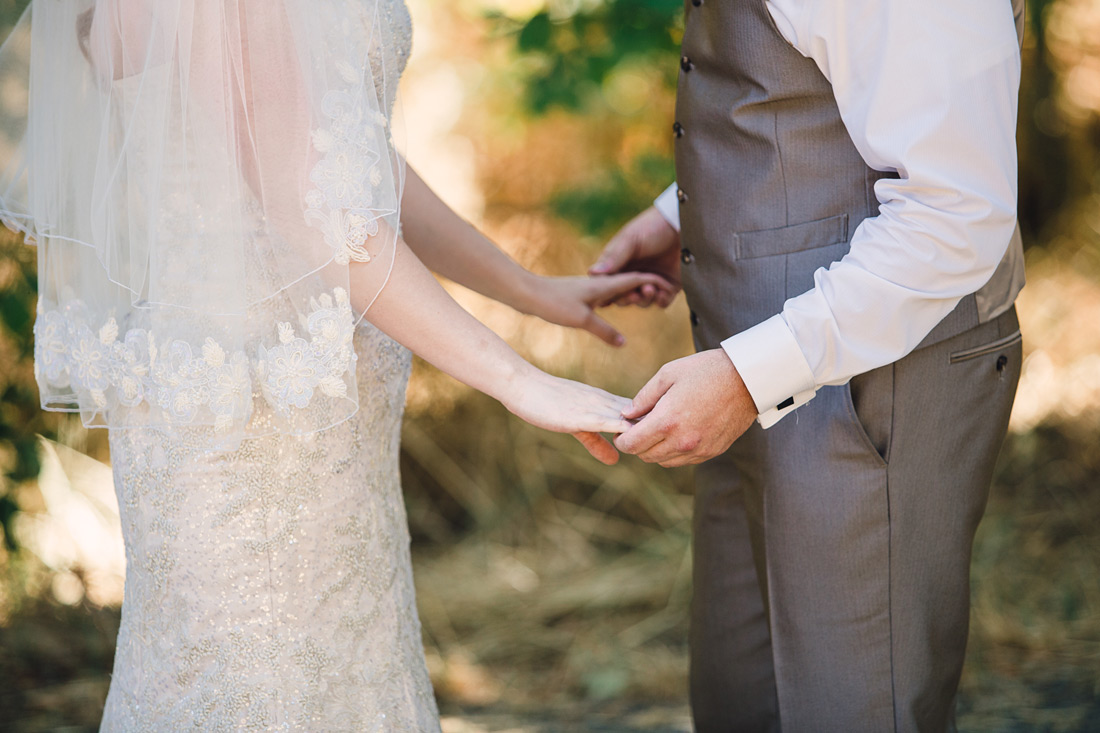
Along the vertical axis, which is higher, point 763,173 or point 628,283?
A: point 763,173

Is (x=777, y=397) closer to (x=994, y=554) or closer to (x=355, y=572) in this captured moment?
(x=355, y=572)

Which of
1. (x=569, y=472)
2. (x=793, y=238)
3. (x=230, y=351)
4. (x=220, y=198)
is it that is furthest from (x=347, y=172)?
(x=569, y=472)

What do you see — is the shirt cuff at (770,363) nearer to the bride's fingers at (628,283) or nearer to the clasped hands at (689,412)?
the clasped hands at (689,412)

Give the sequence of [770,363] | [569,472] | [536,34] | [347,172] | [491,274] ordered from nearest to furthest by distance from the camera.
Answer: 1. [347,172]
2. [770,363]
3. [491,274]
4. [536,34]
5. [569,472]

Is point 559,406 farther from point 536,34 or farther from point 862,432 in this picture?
point 536,34

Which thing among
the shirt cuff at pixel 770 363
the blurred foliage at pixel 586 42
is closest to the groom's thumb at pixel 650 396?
the shirt cuff at pixel 770 363

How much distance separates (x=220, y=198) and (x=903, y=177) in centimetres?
98

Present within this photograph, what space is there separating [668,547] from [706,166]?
97.8 inches

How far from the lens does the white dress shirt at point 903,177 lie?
4.37 ft

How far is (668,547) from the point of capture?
3873 millimetres

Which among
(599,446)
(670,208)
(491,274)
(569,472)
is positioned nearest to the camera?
(599,446)

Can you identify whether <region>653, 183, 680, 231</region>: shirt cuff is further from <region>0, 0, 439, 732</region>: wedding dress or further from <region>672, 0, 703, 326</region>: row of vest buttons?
<region>0, 0, 439, 732</region>: wedding dress

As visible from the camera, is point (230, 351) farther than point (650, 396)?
No

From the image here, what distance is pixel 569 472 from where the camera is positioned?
427 cm
